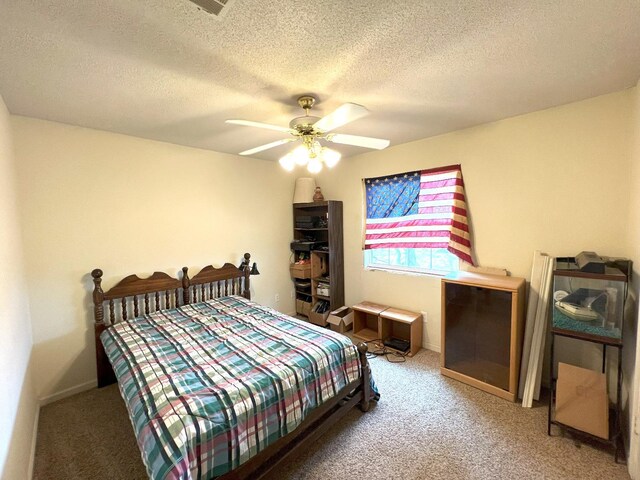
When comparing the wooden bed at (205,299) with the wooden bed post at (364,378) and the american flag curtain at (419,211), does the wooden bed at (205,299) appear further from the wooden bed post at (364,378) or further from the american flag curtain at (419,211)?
the american flag curtain at (419,211)

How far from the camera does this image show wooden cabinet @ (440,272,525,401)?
235 cm

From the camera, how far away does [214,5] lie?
1.11 meters

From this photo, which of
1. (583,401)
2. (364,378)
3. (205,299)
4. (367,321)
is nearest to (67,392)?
(205,299)

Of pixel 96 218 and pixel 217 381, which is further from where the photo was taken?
pixel 96 218

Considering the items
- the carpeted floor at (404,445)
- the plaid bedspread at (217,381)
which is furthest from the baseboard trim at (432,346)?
the plaid bedspread at (217,381)

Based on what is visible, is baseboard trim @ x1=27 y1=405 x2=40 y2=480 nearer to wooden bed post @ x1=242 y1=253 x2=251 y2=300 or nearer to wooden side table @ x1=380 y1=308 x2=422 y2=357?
wooden bed post @ x1=242 y1=253 x2=251 y2=300

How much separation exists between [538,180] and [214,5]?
279 centimetres

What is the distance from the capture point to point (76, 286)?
261 centimetres

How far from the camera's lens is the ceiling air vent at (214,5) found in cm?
108

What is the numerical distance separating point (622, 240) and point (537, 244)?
525 millimetres

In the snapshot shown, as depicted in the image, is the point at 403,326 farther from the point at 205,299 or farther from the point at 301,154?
the point at 301,154

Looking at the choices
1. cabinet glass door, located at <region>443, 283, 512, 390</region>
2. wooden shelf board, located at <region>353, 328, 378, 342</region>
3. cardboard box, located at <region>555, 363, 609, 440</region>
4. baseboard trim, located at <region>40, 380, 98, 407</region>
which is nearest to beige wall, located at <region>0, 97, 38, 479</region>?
baseboard trim, located at <region>40, 380, 98, 407</region>

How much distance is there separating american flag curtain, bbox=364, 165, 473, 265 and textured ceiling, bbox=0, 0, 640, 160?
87 centimetres

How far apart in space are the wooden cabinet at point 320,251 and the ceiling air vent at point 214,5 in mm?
2848
